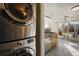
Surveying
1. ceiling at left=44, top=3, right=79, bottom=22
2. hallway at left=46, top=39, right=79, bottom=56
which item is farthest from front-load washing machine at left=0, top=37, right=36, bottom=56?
ceiling at left=44, top=3, right=79, bottom=22

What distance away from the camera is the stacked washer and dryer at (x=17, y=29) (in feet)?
2.88

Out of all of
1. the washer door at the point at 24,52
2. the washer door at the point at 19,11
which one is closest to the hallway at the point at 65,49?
the washer door at the point at 24,52

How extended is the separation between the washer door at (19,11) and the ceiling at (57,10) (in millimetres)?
163

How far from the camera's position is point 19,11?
99 centimetres

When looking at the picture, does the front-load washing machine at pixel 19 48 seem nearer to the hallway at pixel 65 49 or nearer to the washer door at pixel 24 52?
the washer door at pixel 24 52

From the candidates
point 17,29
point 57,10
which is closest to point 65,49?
point 57,10

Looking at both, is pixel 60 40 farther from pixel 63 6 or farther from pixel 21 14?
pixel 21 14

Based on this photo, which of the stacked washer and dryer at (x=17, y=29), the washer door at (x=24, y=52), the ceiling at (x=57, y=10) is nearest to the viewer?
the stacked washer and dryer at (x=17, y=29)

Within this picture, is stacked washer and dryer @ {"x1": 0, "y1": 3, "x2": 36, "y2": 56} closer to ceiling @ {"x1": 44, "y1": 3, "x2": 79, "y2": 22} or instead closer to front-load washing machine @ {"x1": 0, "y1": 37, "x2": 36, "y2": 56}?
front-load washing machine @ {"x1": 0, "y1": 37, "x2": 36, "y2": 56}

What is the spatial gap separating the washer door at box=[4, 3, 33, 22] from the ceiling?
163mm

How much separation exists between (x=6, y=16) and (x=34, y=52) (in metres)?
0.44

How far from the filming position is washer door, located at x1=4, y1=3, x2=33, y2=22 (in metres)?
0.92

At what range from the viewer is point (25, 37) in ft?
3.39

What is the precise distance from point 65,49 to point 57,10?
382mm
